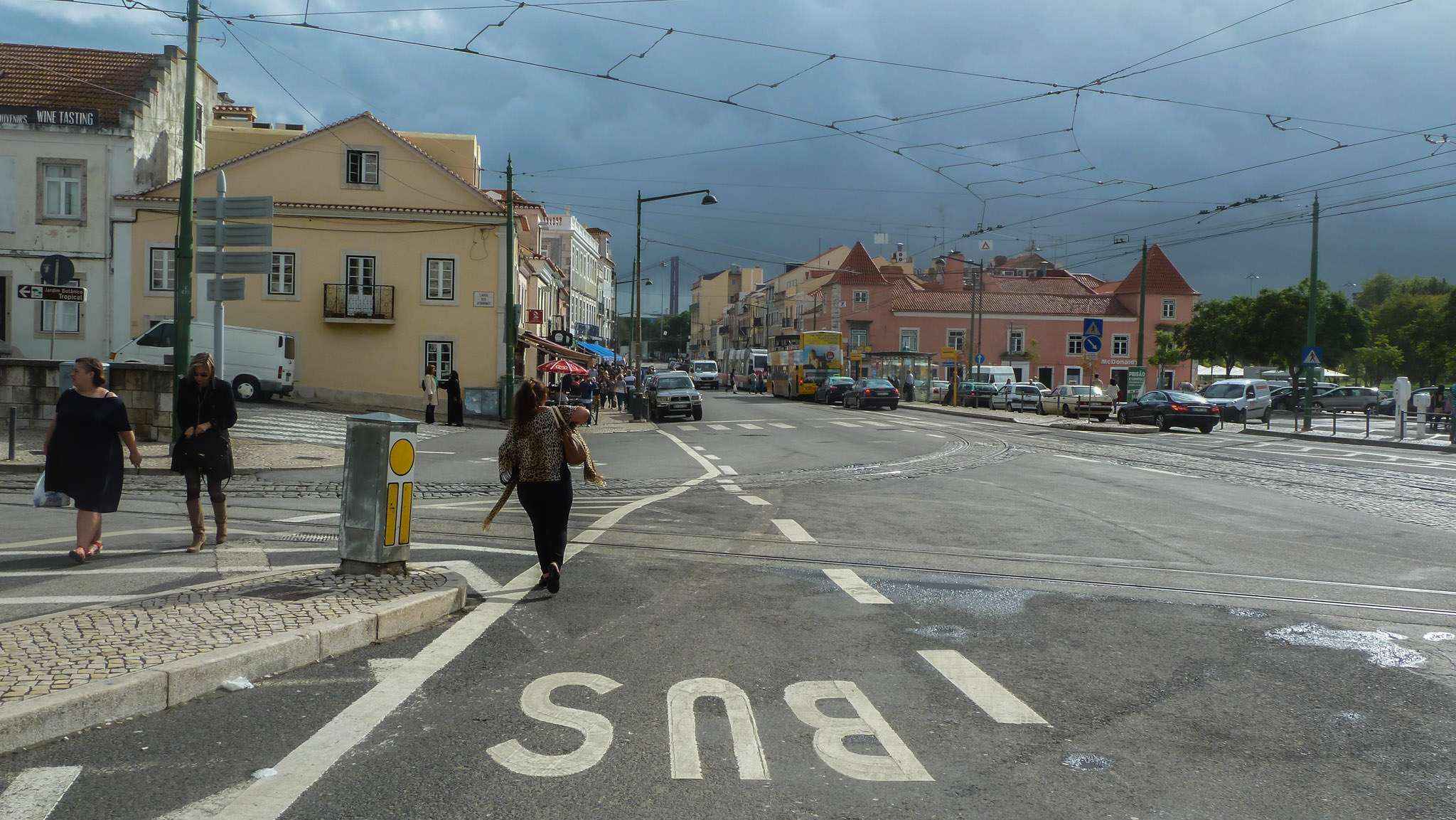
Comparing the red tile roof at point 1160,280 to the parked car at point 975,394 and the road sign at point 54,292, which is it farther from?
the road sign at point 54,292

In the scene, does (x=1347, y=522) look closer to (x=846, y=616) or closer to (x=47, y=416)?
(x=846, y=616)

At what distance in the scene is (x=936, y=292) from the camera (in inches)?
3625

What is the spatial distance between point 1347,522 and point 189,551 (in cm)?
1182

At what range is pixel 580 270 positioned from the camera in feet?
279

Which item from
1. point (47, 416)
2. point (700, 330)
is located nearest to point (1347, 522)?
point (47, 416)

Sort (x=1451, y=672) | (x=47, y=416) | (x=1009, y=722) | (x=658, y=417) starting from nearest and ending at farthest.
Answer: (x=1009, y=722)
(x=1451, y=672)
(x=47, y=416)
(x=658, y=417)

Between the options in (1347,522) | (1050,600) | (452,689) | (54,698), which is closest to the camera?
(54,698)

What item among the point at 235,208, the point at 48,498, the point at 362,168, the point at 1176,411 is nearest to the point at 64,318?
the point at 362,168

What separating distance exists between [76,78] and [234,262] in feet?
78.8

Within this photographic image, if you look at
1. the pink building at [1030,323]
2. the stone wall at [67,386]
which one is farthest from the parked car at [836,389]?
the stone wall at [67,386]

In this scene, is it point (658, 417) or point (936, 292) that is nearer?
point (658, 417)

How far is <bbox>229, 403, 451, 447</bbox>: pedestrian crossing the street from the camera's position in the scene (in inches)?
883

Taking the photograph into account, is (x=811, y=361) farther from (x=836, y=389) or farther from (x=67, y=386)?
(x=67, y=386)

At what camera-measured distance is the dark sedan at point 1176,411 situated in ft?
116
